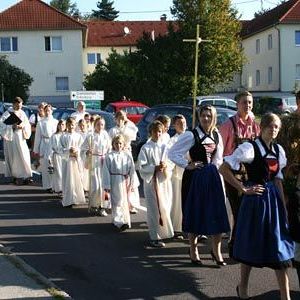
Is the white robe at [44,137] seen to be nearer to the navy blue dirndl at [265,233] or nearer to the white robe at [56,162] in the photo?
the white robe at [56,162]

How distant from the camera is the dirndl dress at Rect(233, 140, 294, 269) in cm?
582

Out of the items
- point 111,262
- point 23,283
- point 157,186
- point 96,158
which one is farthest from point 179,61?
point 23,283

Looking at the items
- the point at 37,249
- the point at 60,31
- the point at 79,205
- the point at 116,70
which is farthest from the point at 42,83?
the point at 37,249

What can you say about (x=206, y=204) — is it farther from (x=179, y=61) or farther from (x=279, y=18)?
(x=279, y=18)

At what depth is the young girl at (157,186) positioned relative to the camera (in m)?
8.59

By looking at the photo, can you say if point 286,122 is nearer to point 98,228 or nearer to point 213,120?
point 213,120

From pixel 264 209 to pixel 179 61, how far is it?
36821mm

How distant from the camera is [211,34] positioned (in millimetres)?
44219

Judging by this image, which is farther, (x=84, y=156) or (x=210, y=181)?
(x=84, y=156)

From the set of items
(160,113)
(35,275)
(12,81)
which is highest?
(12,81)

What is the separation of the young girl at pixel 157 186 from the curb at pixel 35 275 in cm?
185

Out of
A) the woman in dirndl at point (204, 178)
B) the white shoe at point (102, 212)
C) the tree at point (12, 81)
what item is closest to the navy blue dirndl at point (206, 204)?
the woman in dirndl at point (204, 178)

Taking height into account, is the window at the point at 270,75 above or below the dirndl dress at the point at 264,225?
above

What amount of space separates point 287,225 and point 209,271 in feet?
5.47
